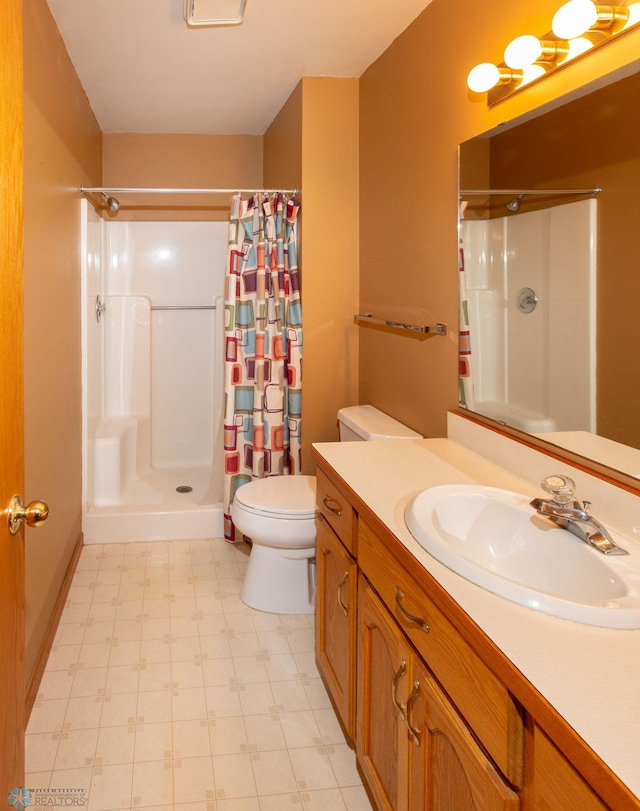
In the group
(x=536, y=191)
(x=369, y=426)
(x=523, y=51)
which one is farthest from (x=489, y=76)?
(x=369, y=426)

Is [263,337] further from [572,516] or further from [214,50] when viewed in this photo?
[572,516]

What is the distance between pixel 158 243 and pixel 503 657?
3724 millimetres

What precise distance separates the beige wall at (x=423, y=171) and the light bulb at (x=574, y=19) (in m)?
0.09

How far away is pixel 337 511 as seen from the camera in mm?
1853

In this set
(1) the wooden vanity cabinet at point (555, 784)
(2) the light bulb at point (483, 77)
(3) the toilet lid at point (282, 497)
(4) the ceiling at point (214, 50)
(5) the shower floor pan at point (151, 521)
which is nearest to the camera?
(1) the wooden vanity cabinet at point (555, 784)

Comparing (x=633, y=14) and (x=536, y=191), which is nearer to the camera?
(x=633, y=14)

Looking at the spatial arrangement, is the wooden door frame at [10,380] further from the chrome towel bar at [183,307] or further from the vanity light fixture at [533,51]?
the chrome towel bar at [183,307]

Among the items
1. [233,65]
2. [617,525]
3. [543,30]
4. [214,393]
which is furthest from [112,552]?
[543,30]

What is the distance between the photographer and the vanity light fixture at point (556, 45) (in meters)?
1.40

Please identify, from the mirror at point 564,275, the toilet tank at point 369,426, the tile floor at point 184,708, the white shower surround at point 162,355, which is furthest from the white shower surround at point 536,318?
the white shower surround at point 162,355

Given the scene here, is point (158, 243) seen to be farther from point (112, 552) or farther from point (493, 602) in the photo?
point (493, 602)

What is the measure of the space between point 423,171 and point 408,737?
191 cm

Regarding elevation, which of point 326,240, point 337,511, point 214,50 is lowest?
point 337,511

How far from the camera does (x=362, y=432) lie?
2.64m
